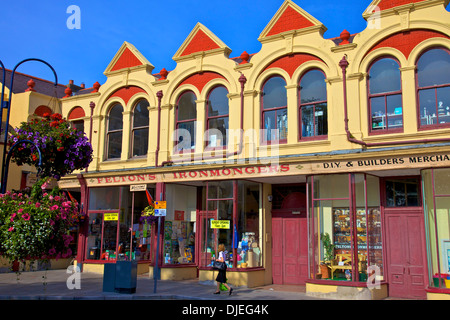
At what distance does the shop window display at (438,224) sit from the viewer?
13578 mm

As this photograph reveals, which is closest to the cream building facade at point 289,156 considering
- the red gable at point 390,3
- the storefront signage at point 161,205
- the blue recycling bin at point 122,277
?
the red gable at point 390,3

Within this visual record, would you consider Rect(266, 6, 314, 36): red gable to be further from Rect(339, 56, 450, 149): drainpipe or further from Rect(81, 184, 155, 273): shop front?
Rect(81, 184, 155, 273): shop front

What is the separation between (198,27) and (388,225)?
10.9 m

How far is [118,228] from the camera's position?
2022 centimetres

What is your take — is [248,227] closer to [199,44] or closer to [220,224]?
[220,224]

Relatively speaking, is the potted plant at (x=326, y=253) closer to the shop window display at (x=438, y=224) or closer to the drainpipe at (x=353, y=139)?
the shop window display at (x=438, y=224)

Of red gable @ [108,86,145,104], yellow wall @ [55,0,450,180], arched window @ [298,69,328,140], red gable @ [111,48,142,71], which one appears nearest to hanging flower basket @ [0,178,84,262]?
yellow wall @ [55,0,450,180]

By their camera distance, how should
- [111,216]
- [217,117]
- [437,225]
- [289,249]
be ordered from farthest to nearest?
[111,216] → [217,117] → [289,249] → [437,225]

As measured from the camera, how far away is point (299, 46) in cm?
Answer: 1673

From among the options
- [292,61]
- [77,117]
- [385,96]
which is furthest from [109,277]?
[385,96]

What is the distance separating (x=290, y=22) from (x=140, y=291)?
10.8 meters

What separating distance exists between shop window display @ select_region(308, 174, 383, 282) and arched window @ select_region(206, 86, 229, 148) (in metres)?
4.25
